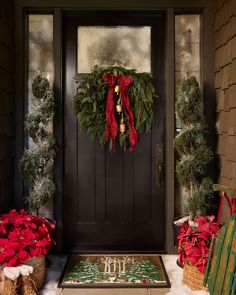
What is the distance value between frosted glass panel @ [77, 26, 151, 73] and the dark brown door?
0.19 ft

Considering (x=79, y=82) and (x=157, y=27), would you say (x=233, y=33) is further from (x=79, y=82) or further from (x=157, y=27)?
(x=79, y=82)

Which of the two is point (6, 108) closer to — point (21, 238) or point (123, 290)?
point (21, 238)

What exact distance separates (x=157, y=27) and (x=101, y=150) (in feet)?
4.21

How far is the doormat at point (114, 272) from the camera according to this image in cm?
327

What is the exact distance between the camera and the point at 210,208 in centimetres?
395

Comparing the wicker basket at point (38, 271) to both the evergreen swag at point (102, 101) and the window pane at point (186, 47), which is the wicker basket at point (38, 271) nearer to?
the evergreen swag at point (102, 101)

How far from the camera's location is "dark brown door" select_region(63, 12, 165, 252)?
407cm

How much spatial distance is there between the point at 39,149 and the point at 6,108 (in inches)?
17.7

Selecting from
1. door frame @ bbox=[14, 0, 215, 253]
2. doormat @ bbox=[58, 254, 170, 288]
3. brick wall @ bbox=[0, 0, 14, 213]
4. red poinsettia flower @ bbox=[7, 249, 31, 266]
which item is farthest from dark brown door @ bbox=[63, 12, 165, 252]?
red poinsettia flower @ bbox=[7, 249, 31, 266]

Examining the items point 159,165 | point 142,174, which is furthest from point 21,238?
point 159,165

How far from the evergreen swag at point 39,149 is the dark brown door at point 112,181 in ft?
1.08

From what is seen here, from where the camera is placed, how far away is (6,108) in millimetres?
3697

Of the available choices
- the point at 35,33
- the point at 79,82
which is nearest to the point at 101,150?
the point at 79,82

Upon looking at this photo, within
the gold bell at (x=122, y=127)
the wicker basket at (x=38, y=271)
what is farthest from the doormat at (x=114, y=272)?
the gold bell at (x=122, y=127)
